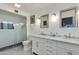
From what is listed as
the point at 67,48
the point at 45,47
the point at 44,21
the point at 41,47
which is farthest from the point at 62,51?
the point at 44,21

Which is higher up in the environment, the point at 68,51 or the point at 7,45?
the point at 68,51

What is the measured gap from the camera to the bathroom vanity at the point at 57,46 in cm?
137

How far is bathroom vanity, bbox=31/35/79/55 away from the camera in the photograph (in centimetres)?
137

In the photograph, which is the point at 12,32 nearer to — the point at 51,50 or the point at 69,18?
the point at 51,50

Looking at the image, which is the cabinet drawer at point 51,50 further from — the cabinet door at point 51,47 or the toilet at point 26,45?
the toilet at point 26,45

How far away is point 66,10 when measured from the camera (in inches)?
86.6

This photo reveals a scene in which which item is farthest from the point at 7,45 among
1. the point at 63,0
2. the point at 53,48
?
the point at 63,0

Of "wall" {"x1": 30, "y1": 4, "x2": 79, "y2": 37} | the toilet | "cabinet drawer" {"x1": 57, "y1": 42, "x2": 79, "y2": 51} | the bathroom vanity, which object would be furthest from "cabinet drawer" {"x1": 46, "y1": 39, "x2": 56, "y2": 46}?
the toilet

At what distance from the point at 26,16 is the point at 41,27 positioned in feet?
4.71

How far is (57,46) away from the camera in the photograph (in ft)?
5.53

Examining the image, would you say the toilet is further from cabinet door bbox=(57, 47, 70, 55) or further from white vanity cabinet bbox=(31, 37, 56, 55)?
cabinet door bbox=(57, 47, 70, 55)

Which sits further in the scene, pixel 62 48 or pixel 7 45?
pixel 7 45

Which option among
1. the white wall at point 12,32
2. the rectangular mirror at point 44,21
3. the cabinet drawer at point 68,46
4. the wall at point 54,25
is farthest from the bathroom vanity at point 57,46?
the white wall at point 12,32

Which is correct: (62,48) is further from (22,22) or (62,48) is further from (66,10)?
(22,22)
